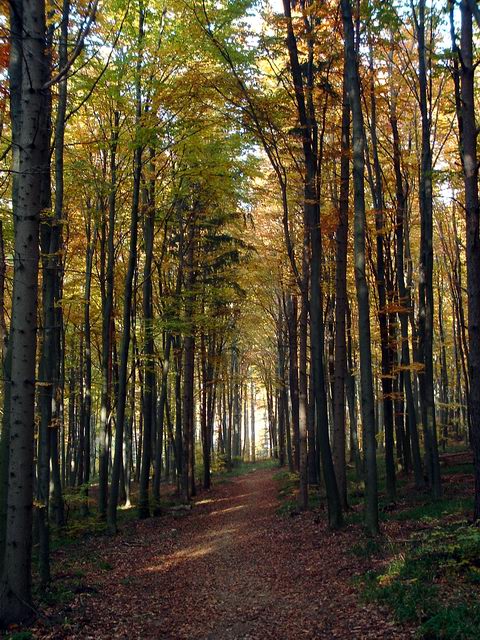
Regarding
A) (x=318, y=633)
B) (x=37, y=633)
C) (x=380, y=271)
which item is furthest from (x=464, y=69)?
(x=37, y=633)

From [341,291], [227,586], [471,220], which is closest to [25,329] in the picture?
[227,586]

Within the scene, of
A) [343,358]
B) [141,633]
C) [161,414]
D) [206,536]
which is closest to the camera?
[141,633]

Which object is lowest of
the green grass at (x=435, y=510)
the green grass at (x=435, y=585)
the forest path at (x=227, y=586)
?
the forest path at (x=227, y=586)

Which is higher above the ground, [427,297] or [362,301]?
[427,297]

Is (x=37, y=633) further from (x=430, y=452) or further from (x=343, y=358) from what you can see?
(x=430, y=452)

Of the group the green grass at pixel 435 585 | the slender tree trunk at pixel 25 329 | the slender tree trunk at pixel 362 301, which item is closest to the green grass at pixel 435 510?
the slender tree trunk at pixel 362 301

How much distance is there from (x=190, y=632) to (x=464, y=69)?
962 centimetres

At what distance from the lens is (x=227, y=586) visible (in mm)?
8672

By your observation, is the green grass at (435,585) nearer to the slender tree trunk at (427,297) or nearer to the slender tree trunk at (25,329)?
the slender tree trunk at (25,329)

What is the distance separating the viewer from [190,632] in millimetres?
6434

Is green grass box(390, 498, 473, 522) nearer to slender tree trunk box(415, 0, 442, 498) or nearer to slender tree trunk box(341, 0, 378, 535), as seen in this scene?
slender tree trunk box(415, 0, 442, 498)

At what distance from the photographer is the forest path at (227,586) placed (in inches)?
247

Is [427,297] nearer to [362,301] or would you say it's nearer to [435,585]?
[362,301]

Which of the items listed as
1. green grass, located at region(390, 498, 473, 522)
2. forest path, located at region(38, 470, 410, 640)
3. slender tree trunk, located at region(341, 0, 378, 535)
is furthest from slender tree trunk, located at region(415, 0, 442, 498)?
forest path, located at region(38, 470, 410, 640)
